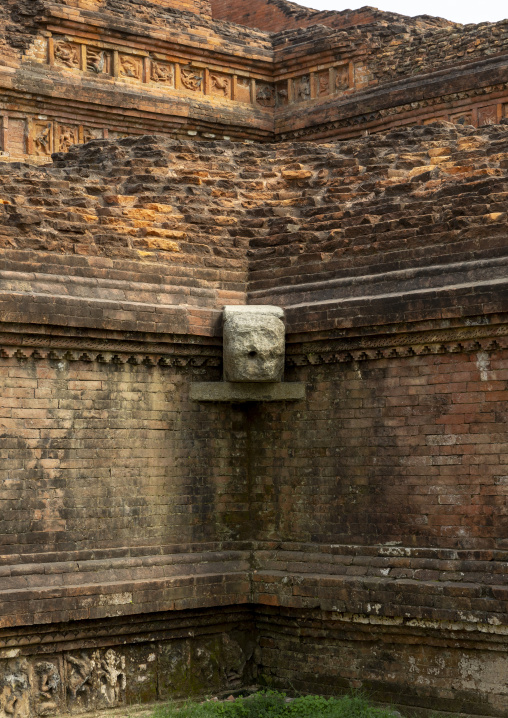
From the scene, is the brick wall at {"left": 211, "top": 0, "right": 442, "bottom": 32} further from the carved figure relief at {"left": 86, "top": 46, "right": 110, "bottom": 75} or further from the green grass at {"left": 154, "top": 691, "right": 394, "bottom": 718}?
the green grass at {"left": 154, "top": 691, "right": 394, "bottom": 718}

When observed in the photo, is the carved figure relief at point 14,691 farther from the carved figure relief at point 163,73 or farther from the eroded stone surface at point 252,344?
the carved figure relief at point 163,73

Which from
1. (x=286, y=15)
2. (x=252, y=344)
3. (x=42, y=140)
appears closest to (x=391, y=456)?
(x=252, y=344)

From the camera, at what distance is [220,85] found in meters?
21.6

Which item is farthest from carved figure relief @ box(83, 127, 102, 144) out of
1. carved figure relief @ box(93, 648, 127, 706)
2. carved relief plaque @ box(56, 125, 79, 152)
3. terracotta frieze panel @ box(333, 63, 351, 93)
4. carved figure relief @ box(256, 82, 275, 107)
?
carved figure relief @ box(93, 648, 127, 706)

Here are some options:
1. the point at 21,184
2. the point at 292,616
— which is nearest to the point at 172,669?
the point at 292,616

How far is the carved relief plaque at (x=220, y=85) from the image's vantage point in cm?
2155

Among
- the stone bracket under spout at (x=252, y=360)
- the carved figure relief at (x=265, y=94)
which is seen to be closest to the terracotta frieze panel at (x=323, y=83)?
the carved figure relief at (x=265, y=94)

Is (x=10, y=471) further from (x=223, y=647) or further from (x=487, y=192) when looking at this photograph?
(x=487, y=192)

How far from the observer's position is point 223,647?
12008 mm

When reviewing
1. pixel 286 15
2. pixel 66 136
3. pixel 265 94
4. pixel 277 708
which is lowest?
pixel 277 708

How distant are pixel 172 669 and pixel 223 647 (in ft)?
2.32

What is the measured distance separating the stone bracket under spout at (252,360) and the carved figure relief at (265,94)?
36.2 ft

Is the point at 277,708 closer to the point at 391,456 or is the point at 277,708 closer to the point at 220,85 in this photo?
the point at 391,456

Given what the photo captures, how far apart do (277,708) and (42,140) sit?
1185 centimetres
